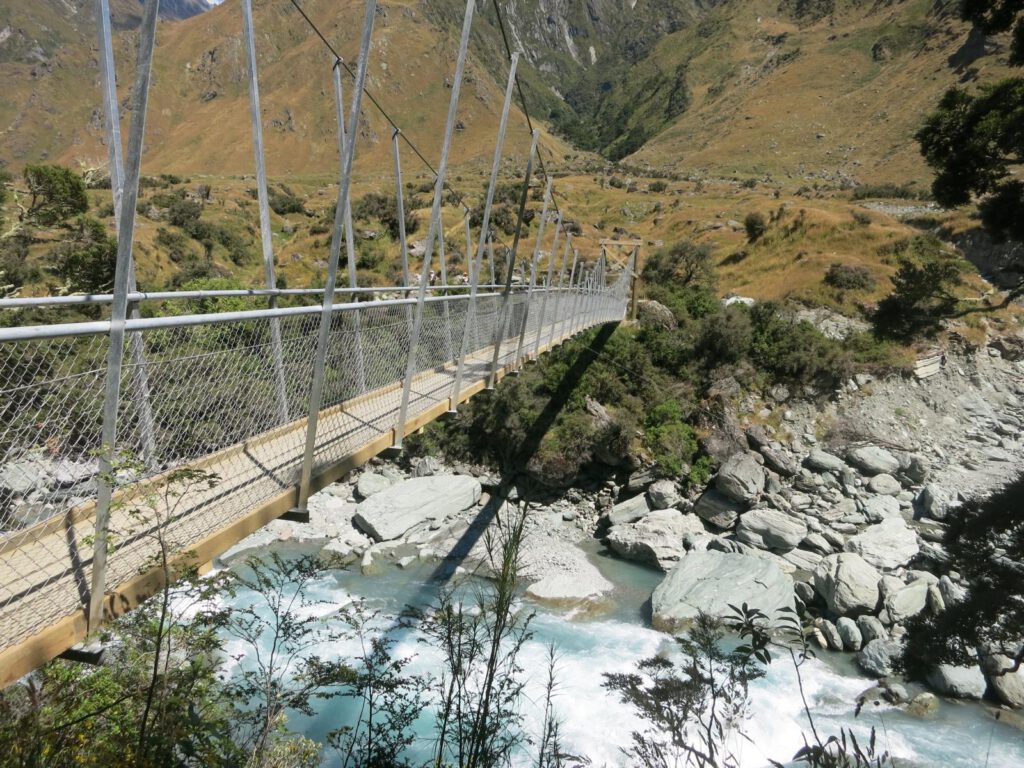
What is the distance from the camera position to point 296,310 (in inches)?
86.7

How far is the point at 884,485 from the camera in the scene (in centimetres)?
1023

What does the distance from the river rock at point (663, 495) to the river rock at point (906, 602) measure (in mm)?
3801

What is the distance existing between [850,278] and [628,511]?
32.0 feet

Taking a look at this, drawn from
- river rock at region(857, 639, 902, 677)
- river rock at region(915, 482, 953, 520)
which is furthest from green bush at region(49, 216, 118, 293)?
river rock at region(915, 482, 953, 520)

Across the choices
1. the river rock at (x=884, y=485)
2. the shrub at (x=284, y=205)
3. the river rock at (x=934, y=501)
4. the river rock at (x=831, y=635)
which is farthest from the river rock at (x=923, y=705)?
the shrub at (x=284, y=205)

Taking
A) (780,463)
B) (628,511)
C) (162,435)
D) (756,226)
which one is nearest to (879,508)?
(780,463)

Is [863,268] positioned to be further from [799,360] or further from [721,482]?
[721,482]

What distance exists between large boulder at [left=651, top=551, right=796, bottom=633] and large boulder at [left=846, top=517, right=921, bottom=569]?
73.7 inches

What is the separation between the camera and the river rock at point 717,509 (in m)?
9.84

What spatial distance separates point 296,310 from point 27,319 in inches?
233

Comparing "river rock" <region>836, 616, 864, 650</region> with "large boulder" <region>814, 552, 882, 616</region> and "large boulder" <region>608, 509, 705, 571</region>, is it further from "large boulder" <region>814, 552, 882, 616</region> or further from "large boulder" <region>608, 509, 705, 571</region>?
"large boulder" <region>608, 509, 705, 571</region>

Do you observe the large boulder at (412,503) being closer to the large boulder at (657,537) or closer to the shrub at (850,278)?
the large boulder at (657,537)

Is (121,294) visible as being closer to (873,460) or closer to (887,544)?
(887,544)

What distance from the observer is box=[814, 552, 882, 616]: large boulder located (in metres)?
7.14
